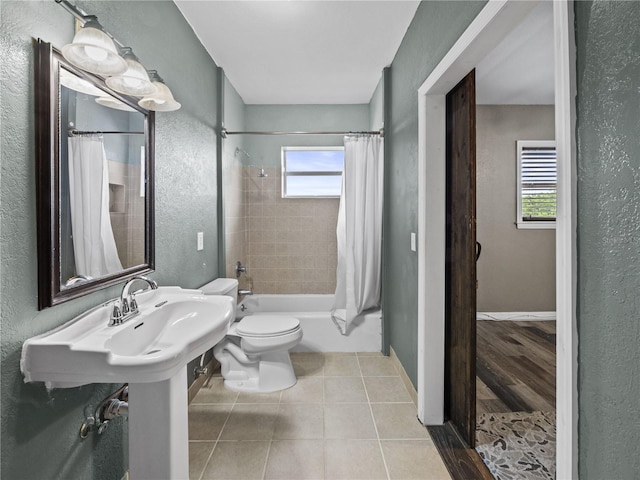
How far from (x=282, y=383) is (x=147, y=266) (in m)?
1.31

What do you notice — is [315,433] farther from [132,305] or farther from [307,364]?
[132,305]

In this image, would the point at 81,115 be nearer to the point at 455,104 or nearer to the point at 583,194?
the point at 583,194

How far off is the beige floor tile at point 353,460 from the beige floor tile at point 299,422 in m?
0.13

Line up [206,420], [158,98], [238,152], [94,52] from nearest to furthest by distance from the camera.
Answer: [94,52], [158,98], [206,420], [238,152]

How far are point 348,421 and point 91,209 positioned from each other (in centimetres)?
176

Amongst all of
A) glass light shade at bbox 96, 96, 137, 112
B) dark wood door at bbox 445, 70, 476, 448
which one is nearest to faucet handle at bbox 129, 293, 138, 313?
glass light shade at bbox 96, 96, 137, 112

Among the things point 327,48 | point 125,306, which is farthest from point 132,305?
point 327,48

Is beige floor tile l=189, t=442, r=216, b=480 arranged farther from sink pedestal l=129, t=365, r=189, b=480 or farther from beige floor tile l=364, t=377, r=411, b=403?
beige floor tile l=364, t=377, r=411, b=403

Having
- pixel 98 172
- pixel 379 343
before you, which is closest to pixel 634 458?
pixel 98 172

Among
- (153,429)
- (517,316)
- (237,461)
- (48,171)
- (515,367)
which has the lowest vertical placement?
(237,461)

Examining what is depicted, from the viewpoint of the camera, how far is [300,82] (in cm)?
334

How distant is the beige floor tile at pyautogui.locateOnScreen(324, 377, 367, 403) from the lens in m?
2.35

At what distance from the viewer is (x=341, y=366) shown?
9.46ft

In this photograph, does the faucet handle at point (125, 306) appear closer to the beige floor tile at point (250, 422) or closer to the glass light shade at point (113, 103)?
the glass light shade at point (113, 103)
